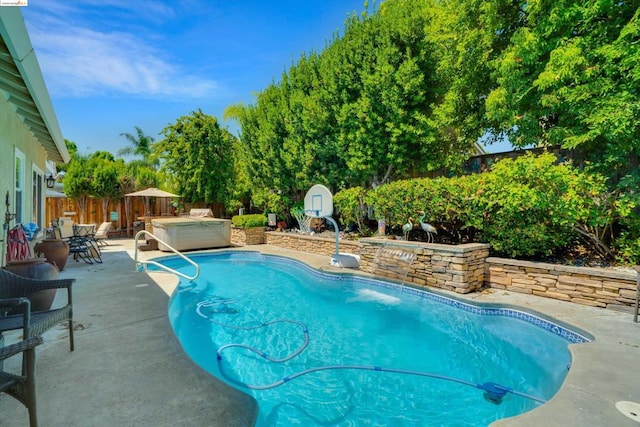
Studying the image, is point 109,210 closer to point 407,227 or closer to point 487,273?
point 407,227

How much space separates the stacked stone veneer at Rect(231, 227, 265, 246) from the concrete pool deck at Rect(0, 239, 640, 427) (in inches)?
349

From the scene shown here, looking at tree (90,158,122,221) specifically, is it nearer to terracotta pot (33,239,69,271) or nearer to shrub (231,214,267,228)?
shrub (231,214,267,228)

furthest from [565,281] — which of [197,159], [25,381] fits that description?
[197,159]

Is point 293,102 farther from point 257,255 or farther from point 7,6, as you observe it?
point 7,6

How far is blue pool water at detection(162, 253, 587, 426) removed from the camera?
11.0 feet

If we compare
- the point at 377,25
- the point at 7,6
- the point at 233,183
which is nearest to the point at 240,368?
the point at 7,6

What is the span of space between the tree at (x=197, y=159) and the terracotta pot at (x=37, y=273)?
1302 cm

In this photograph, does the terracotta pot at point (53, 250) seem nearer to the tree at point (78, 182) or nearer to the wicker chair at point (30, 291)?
the wicker chair at point (30, 291)

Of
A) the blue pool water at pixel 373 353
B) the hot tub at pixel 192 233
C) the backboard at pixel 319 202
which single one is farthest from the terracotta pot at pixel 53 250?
the backboard at pixel 319 202

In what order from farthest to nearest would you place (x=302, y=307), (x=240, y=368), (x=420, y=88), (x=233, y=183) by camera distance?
(x=233, y=183), (x=420, y=88), (x=302, y=307), (x=240, y=368)

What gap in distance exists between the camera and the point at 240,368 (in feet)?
13.6

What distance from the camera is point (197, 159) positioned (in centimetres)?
1697

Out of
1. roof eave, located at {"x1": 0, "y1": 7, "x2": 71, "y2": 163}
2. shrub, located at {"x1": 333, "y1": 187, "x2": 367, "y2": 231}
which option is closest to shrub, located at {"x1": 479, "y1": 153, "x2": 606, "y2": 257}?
shrub, located at {"x1": 333, "y1": 187, "x2": 367, "y2": 231}

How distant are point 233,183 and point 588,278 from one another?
51.2ft
